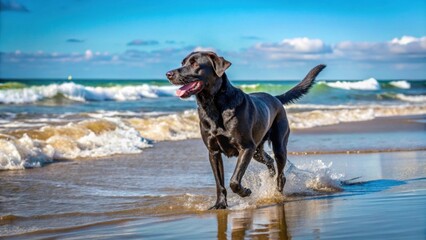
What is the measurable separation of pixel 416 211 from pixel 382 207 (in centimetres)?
43

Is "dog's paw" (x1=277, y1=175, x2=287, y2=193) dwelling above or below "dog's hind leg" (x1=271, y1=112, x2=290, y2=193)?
below

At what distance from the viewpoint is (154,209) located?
23.0 ft

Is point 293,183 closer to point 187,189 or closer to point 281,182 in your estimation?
point 281,182

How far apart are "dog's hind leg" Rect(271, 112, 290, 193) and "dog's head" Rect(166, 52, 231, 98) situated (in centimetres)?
180

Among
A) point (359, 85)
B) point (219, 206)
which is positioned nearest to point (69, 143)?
point (219, 206)

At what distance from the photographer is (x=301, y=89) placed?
31.0 feet

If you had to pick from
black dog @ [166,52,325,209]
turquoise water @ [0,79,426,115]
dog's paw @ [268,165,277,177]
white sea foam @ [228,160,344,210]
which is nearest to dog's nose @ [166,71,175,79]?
black dog @ [166,52,325,209]

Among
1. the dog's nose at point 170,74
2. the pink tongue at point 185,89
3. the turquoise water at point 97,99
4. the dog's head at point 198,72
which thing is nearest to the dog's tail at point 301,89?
the dog's head at point 198,72

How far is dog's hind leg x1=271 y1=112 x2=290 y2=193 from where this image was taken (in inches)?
316

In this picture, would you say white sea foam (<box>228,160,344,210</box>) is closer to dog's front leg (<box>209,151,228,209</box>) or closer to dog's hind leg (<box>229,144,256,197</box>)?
dog's front leg (<box>209,151,228,209</box>)

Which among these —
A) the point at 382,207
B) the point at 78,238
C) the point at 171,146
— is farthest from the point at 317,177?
the point at 171,146

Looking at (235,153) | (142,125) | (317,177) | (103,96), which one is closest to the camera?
(235,153)

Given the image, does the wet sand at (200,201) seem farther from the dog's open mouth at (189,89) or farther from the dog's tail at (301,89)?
the dog's open mouth at (189,89)

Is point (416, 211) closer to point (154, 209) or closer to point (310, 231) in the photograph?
point (310, 231)
